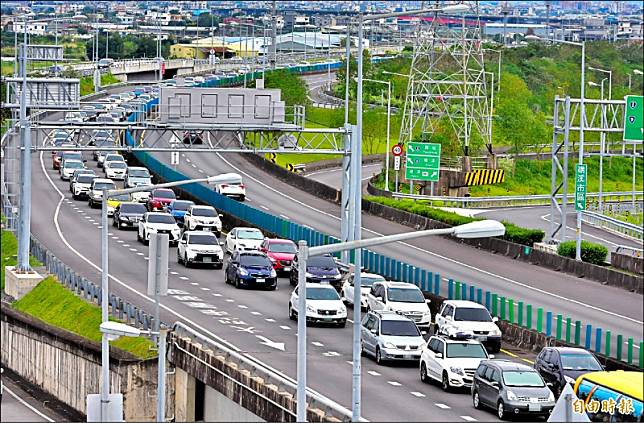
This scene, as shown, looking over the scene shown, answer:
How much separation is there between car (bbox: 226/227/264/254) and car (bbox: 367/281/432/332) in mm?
15424

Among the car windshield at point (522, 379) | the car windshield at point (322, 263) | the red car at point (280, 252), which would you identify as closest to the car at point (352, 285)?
the car windshield at point (322, 263)

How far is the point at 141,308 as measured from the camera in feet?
180

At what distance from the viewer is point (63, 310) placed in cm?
6012

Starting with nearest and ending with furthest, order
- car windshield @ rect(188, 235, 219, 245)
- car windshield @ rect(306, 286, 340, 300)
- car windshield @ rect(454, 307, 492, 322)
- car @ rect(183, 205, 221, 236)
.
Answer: car windshield @ rect(454, 307, 492, 322) → car windshield @ rect(306, 286, 340, 300) → car windshield @ rect(188, 235, 219, 245) → car @ rect(183, 205, 221, 236)

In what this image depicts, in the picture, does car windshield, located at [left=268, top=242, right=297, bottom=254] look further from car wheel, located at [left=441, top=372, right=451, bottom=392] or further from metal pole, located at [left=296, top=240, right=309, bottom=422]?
metal pole, located at [left=296, top=240, right=309, bottom=422]

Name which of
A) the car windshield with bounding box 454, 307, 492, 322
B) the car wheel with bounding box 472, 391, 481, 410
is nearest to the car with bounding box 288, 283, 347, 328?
the car windshield with bounding box 454, 307, 492, 322

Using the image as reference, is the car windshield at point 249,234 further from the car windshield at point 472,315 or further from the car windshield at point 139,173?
the car windshield at point 472,315

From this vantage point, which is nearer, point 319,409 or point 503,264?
point 319,409

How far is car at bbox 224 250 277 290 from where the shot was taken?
198 feet

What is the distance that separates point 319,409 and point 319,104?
405 feet

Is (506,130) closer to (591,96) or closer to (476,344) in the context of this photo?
(591,96)

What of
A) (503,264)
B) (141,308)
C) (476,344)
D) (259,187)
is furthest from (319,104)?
(476,344)

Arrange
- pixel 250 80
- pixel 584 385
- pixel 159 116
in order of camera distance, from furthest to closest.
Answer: pixel 250 80, pixel 159 116, pixel 584 385

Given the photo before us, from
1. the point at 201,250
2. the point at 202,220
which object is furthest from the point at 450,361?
the point at 202,220
